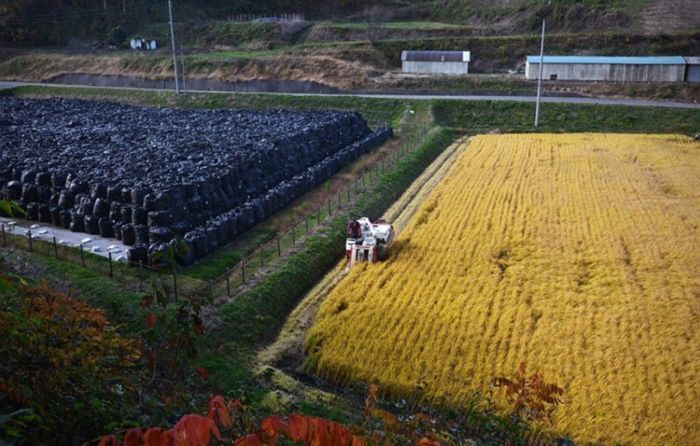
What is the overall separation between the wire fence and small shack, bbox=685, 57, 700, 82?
32478 mm

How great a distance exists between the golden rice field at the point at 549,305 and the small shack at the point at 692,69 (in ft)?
75.0

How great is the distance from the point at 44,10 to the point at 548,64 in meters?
57.7

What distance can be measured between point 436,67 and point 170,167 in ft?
106

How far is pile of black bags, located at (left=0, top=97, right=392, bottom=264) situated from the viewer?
20234 millimetres

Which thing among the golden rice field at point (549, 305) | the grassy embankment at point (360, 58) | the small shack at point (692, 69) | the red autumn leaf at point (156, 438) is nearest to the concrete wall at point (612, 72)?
the small shack at point (692, 69)

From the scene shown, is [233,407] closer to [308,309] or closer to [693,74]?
[308,309]

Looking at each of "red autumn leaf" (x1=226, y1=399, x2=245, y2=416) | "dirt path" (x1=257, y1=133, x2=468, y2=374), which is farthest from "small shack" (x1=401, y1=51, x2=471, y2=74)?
"red autumn leaf" (x1=226, y1=399, x2=245, y2=416)

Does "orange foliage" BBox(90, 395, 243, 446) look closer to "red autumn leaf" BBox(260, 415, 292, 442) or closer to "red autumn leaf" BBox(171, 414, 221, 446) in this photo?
"red autumn leaf" BBox(171, 414, 221, 446)

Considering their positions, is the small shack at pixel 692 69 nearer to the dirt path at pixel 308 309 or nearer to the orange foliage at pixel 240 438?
the dirt path at pixel 308 309

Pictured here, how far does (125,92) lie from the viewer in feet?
167

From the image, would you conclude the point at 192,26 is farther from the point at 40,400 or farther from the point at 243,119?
the point at 40,400

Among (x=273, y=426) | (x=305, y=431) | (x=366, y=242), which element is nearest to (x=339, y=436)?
(x=305, y=431)

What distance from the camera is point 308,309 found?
53.9 ft

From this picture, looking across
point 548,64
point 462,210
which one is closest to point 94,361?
point 462,210
